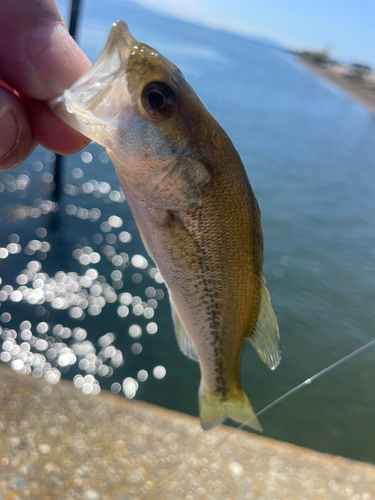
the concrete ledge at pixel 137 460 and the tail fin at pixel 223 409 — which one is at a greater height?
the tail fin at pixel 223 409

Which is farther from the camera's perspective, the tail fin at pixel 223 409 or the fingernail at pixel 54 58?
the tail fin at pixel 223 409

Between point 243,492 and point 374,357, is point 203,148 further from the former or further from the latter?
point 243,492

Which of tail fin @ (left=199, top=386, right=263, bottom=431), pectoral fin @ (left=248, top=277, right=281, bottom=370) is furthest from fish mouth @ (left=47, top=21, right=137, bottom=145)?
tail fin @ (left=199, top=386, right=263, bottom=431)

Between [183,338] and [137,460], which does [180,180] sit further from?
[137,460]

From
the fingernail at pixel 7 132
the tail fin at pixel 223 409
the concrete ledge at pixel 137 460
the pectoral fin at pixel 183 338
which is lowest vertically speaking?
the concrete ledge at pixel 137 460

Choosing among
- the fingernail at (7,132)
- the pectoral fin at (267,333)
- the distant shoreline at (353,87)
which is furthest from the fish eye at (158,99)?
the distant shoreline at (353,87)

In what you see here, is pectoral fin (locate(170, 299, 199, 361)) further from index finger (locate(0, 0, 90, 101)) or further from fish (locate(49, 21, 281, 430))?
index finger (locate(0, 0, 90, 101))

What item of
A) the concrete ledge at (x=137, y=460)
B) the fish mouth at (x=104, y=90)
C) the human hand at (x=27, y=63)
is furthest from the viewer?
the concrete ledge at (x=137, y=460)

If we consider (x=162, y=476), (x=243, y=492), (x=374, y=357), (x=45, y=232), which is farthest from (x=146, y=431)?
(x=45, y=232)

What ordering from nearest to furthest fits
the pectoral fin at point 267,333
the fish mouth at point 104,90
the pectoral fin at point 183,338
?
the fish mouth at point 104,90 < the pectoral fin at point 267,333 < the pectoral fin at point 183,338

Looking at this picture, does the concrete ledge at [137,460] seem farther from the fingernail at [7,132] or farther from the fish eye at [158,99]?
the fish eye at [158,99]
